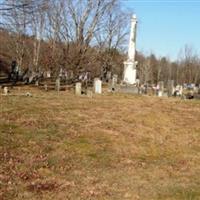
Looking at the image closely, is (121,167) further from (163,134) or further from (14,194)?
(163,134)

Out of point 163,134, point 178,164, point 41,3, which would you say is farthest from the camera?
point 41,3

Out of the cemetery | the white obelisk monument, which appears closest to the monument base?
the white obelisk monument

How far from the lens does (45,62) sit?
42531 millimetres

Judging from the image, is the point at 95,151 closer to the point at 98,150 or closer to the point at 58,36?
the point at 98,150

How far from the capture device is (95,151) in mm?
12859

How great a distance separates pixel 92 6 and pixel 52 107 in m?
27.1

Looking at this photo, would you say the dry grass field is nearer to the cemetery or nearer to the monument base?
the cemetery

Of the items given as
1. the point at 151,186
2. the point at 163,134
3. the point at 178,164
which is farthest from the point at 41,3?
the point at 151,186

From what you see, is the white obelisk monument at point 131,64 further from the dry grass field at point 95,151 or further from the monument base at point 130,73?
the dry grass field at point 95,151

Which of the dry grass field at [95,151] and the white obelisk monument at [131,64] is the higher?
the white obelisk monument at [131,64]

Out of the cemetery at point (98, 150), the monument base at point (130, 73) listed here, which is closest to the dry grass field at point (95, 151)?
the cemetery at point (98, 150)

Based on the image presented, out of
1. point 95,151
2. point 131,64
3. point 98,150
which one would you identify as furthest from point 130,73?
point 95,151

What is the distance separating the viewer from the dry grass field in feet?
31.8

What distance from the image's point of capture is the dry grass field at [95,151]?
9688 mm
